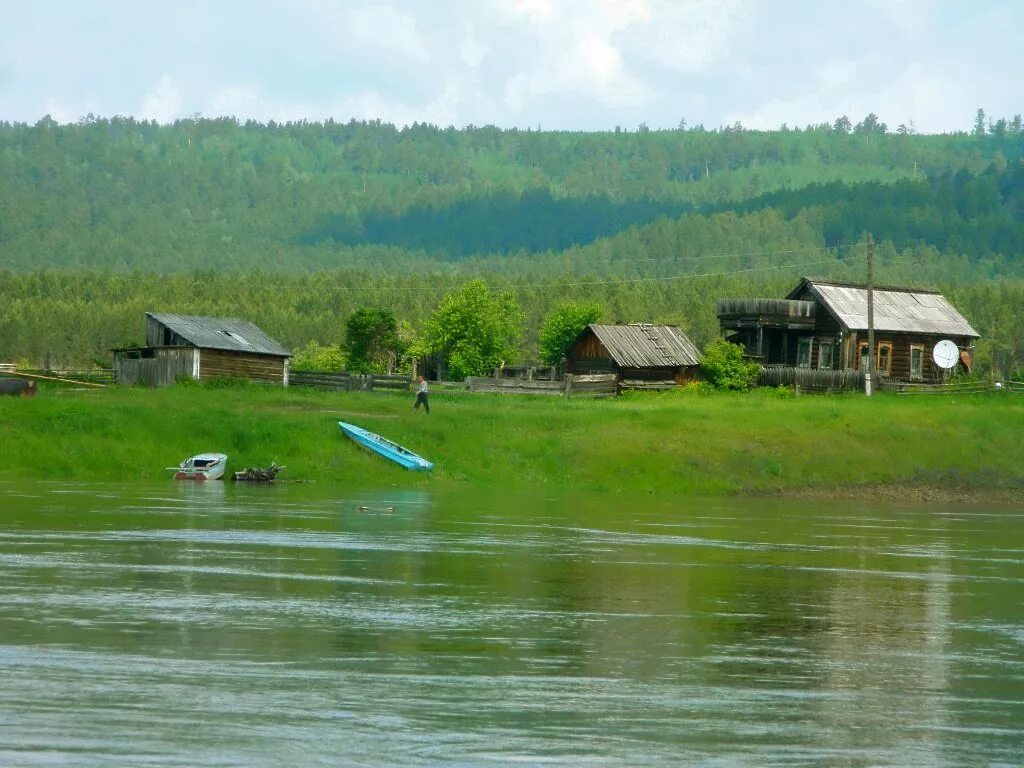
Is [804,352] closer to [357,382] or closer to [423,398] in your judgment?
[357,382]

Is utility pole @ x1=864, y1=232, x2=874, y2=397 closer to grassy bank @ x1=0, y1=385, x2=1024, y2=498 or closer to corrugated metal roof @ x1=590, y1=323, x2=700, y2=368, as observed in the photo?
corrugated metal roof @ x1=590, y1=323, x2=700, y2=368

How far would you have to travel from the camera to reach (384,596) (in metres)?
23.8

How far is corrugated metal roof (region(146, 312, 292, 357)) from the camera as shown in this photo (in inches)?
3012

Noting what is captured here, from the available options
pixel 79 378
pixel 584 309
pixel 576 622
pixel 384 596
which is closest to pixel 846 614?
pixel 576 622

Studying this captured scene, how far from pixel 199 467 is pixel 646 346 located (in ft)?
125

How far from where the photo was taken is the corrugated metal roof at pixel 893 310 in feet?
281

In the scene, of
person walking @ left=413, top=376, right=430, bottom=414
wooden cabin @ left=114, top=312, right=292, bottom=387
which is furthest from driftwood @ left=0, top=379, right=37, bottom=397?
person walking @ left=413, top=376, right=430, bottom=414

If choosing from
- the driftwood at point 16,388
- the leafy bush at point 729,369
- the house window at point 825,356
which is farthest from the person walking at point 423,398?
the house window at point 825,356

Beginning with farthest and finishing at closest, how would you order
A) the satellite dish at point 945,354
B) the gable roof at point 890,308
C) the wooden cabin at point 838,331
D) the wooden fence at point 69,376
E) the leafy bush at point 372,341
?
the leafy bush at point 372,341 < the gable roof at point 890,308 < the wooden cabin at point 838,331 < the satellite dish at point 945,354 < the wooden fence at point 69,376

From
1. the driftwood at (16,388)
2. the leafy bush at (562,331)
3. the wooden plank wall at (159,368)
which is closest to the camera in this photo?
the driftwood at (16,388)

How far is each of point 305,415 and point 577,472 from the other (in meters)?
10.9

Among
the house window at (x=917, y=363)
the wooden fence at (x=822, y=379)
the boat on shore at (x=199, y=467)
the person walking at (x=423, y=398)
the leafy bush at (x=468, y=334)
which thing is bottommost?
the boat on shore at (x=199, y=467)

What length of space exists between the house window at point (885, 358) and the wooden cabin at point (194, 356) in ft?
105

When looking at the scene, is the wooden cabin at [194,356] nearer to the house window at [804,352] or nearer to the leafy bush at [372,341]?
the leafy bush at [372,341]
